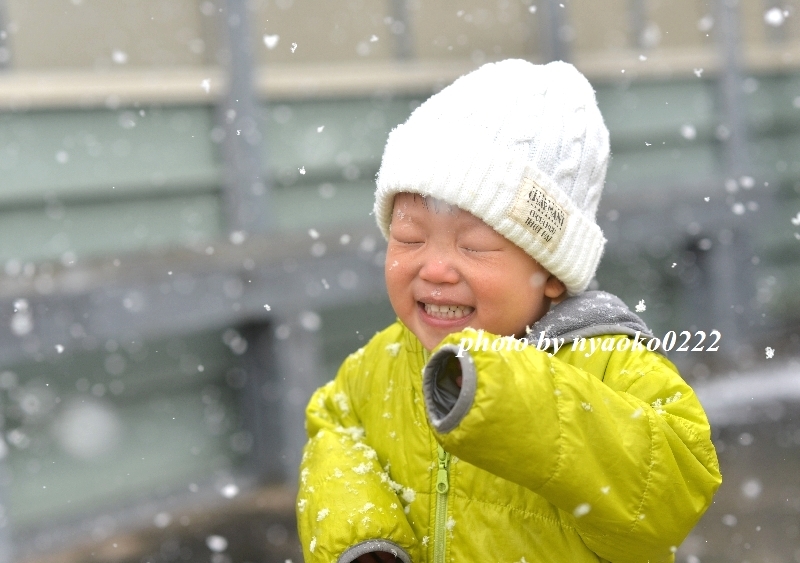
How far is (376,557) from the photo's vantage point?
73.4 inches

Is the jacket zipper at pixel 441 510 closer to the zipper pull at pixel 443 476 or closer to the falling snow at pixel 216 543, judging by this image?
the zipper pull at pixel 443 476

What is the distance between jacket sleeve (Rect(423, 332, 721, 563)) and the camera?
4.67 feet

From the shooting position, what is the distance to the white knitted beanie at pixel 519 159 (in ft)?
5.90

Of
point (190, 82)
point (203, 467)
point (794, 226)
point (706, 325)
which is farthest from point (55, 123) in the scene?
point (794, 226)

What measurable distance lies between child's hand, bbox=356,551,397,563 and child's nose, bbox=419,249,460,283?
0.53m

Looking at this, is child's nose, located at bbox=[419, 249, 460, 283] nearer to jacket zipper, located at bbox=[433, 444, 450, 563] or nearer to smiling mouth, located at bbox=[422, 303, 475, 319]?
smiling mouth, located at bbox=[422, 303, 475, 319]

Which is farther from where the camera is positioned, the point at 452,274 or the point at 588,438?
the point at 452,274

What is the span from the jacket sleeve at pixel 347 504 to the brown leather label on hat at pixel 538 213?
557 millimetres

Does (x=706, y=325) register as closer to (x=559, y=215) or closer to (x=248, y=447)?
(x=248, y=447)

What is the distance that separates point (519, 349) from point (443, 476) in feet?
1.42

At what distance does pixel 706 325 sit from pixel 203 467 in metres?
4.07

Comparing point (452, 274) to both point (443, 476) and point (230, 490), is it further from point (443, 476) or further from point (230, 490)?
point (230, 490)

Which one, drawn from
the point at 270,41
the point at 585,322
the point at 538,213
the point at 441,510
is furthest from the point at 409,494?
the point at 270,41

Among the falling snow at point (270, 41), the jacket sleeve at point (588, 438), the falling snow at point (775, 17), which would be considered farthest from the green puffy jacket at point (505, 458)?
the falling snow at point (775, 17)
